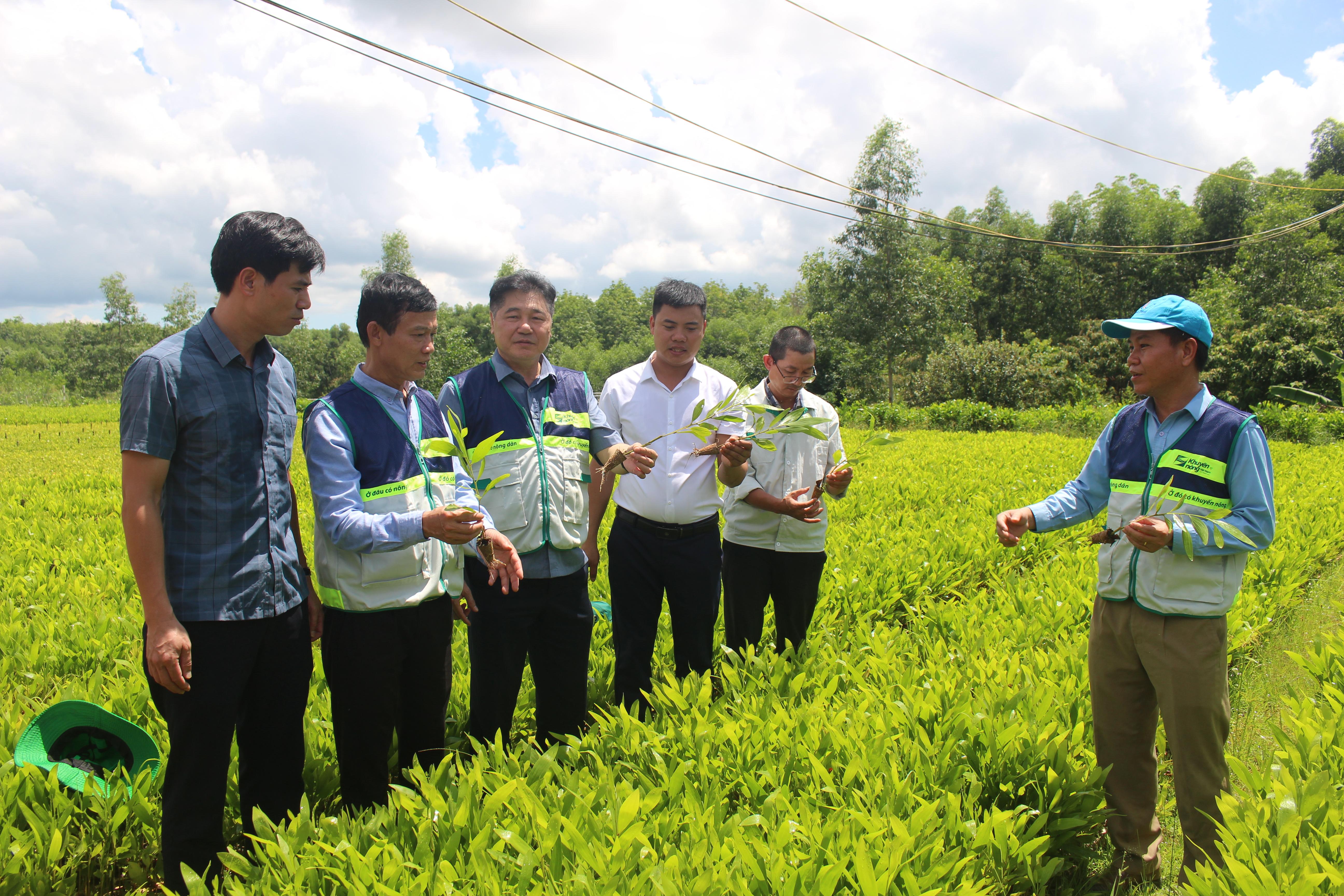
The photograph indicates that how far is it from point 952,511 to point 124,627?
6566 mm

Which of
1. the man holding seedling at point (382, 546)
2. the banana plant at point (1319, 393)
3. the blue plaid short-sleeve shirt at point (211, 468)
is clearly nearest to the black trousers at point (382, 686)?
the man holding seedling at point (382, 546)

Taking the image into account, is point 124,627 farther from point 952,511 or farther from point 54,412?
point 54,412

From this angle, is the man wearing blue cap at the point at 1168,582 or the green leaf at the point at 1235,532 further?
the man wearing blue cap at the point at 1168,582

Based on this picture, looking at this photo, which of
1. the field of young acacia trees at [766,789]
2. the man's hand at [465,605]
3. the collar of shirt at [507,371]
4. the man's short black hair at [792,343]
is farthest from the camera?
the man's short black hair at [792,343]

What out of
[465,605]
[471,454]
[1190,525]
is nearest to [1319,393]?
[1190,525]

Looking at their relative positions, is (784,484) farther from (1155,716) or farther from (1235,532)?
(1235,532)

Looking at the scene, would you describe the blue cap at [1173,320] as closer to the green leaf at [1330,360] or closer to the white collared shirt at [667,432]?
the white collared shirt at [667,432]

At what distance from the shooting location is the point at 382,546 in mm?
2129

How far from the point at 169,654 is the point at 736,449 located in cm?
185

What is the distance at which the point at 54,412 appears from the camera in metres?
25.7

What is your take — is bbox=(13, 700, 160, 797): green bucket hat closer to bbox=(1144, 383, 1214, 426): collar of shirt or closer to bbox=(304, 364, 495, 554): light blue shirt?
bbox=(304, 364, 495, 554): light blue shirt

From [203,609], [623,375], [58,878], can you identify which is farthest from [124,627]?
[623,375]

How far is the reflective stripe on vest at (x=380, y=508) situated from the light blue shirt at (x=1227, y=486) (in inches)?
78.6

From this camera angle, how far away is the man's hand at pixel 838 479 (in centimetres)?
320
